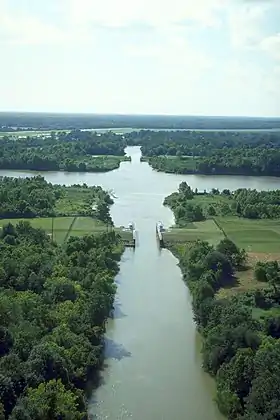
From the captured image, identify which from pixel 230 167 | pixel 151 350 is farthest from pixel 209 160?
pixel 151 350

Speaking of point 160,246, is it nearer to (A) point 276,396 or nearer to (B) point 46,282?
(B) point 46,282

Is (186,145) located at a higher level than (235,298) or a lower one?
higher

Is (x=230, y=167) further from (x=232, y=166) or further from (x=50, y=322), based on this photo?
(x=50, y=322)

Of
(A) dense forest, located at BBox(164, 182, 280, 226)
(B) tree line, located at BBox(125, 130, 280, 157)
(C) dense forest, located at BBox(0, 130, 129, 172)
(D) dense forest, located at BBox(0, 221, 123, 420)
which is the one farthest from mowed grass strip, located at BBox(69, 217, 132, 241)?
(B) tree line, located at BBox(125, 130, 280, 157)

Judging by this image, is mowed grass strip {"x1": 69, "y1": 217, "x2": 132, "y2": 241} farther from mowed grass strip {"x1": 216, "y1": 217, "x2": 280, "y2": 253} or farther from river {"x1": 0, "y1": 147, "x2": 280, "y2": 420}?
mowed grass strip {"x1": 216, "y1": 217, "x2": 280, "y2": 253}

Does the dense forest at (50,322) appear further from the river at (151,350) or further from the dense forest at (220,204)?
the dense forest at (220,204)

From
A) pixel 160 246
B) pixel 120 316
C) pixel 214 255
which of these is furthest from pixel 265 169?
pixel 120 316

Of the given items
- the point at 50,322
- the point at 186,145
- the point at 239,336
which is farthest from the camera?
the point at 186,145
